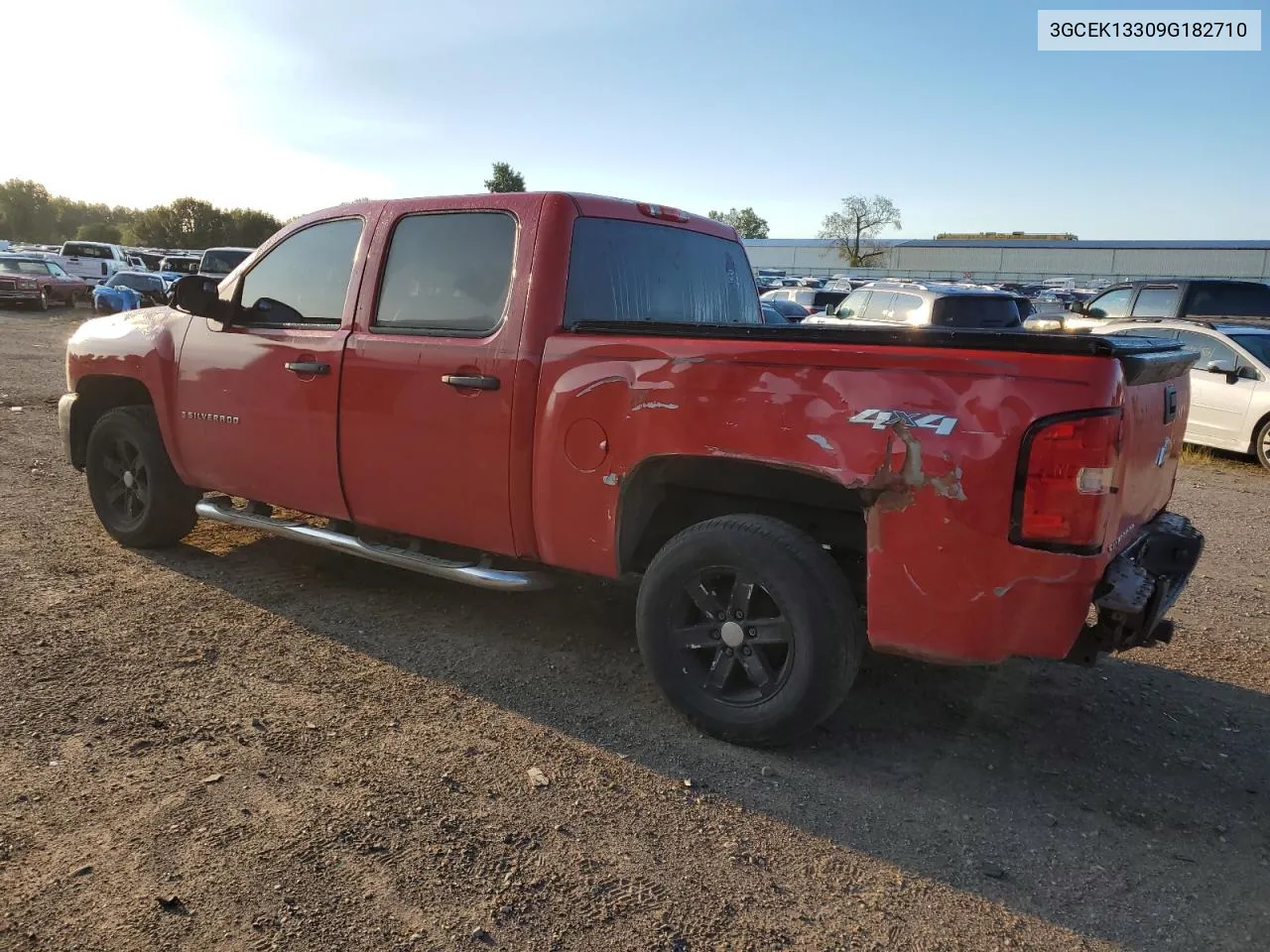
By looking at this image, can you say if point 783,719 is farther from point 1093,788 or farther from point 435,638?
point 435,638

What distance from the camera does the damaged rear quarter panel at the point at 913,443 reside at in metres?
2.75

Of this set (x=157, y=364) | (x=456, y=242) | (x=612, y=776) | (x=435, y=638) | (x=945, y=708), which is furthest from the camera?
(x=157, y=364)

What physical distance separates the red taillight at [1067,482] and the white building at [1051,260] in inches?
2839

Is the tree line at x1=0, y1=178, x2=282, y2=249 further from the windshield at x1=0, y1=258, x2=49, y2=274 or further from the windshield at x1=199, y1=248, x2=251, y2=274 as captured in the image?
the windshield at x1=199, y1=248, x2=251, y2=274

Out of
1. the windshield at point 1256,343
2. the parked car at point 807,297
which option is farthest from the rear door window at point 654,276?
the parked car at point 807,297

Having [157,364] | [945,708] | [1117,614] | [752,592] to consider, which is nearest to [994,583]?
[1117,614]

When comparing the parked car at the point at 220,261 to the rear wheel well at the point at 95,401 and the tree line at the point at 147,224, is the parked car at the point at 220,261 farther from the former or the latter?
the tree line at the point at 147,224

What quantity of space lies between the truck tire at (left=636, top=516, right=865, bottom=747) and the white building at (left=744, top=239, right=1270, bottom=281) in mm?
71847

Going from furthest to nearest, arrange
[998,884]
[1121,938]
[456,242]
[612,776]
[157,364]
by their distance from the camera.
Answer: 1. [157,364]
2. [456,242]
3. [612,776]
4. [998,884]
5. [1121,938]

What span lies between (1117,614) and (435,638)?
2873 mm

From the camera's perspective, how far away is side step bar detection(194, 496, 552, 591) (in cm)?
395

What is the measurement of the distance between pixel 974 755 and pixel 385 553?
2.65m

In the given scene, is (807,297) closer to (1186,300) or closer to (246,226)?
(1186,300)

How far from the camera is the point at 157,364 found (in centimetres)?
515
